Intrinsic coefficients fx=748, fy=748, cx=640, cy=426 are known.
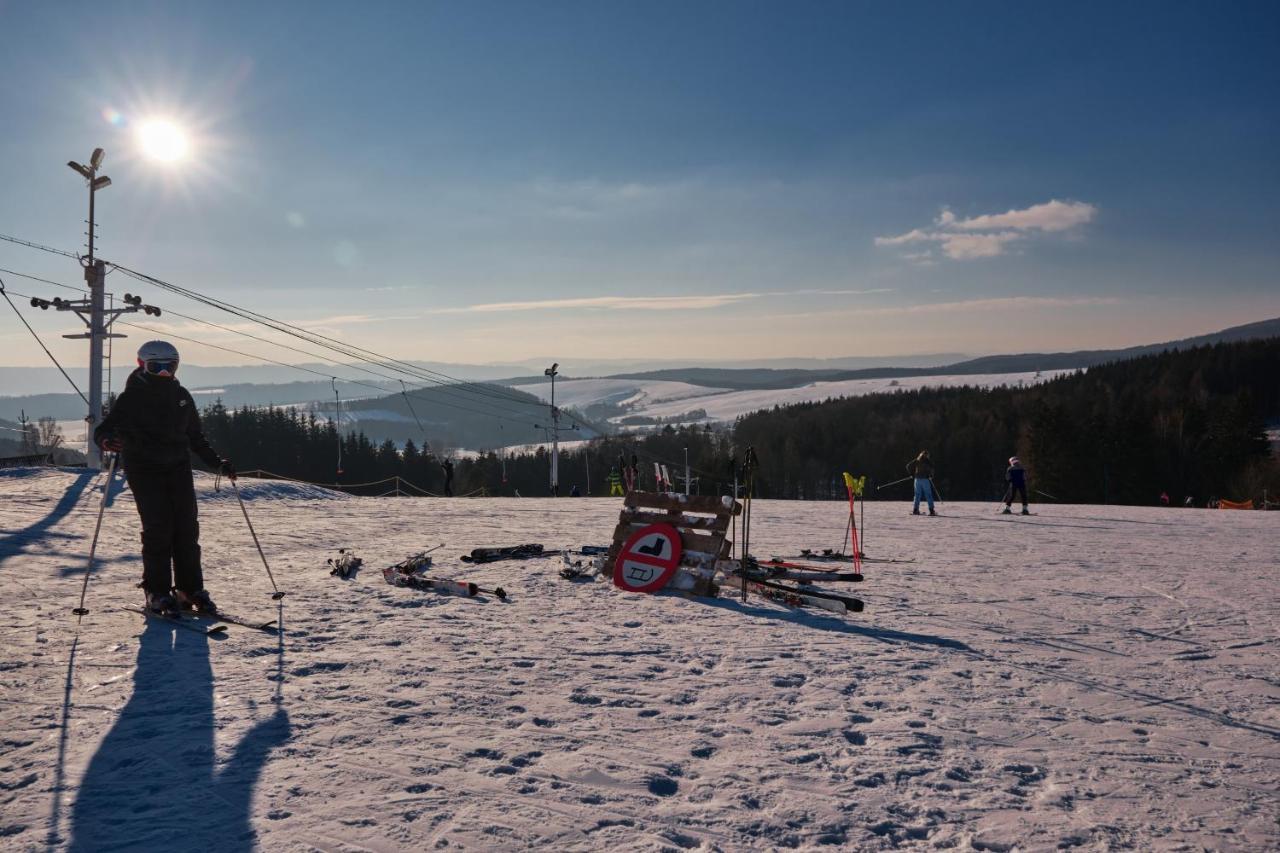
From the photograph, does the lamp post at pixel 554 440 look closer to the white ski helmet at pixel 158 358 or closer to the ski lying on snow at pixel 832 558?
the ski lying on snow at pixel 832 558

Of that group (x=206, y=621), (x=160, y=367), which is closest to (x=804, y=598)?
(x=206, y=621)

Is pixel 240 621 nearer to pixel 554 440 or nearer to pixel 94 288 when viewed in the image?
pixel 94 288

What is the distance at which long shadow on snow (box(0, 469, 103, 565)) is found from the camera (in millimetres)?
10188

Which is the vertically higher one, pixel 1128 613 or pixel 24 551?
pixel 24 551

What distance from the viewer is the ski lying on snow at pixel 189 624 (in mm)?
6543

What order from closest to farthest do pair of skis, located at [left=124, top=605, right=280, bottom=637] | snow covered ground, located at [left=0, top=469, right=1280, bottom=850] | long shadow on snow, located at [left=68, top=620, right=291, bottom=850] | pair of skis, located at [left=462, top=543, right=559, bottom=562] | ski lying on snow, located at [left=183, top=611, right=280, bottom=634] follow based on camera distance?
long shadow on snow, located at [left=68, top=620, right=291, bottom=850]
snow covered ground, located at [left=0, top=469, right=1280, bottom=850]
pair of skis, located at [left=124, top=605, right=280, bottom=637]
ski lying on snow, located at [left=183, top=611, right=280, bottom=634]
pair of skis, located at [left=462, top=543, right=559, bottom=562]

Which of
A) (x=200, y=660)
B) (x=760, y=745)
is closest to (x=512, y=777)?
(x=760, y=745)

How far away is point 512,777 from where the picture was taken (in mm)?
3982

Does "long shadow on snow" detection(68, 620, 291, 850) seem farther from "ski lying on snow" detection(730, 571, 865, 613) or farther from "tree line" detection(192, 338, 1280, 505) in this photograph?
"tree line" detection(192, 338, 1280, 505)

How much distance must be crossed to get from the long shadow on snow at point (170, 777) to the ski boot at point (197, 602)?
1682 millimetres

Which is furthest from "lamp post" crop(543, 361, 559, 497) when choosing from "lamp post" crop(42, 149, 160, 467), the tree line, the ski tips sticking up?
the ski tips sticking up

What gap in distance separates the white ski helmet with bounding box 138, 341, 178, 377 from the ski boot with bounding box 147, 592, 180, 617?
6.80ft

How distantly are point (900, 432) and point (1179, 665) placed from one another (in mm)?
98736

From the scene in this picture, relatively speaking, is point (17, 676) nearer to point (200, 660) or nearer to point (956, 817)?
point (200, 660)
